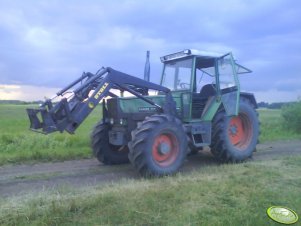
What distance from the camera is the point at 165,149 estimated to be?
29.9ft

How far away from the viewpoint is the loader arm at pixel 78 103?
8.91 m

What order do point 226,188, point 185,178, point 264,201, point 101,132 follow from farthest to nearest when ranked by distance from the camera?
1. point 101,132
2. point 185,178
3. point 226,188
4. point 264,201

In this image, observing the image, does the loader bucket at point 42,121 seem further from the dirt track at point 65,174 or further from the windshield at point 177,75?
the windshield at point 177,75

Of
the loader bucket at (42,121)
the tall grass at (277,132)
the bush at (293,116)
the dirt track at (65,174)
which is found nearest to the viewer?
the dirt track at (65,174)

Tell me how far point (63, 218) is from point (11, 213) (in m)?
0.68

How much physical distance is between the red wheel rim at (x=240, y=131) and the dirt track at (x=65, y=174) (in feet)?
1.89

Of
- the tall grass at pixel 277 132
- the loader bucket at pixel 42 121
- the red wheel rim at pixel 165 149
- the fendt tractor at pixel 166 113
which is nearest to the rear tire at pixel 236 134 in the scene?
the fendt tractor at pixel 166 113

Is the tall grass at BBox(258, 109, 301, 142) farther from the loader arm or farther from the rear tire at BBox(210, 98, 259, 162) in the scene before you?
the loader arm

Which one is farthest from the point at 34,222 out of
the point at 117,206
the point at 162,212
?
the point at 162,212

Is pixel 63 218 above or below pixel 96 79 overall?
below

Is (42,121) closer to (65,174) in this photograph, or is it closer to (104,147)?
(65,174)

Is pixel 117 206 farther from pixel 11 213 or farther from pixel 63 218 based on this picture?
pixel 11 213

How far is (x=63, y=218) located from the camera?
5.59 m

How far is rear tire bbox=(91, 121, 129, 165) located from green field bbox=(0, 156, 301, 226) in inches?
103
